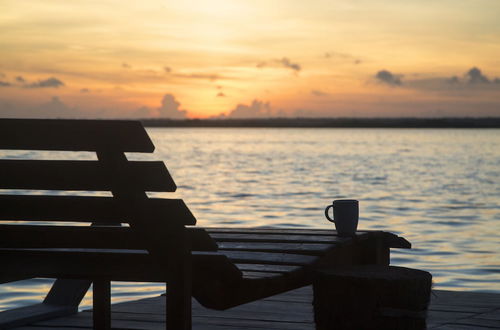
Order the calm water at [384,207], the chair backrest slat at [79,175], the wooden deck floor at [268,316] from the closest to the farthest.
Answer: the chair backrest slat at [79,175], the wooden deck floor at [268,316], the calm water at [384,207]

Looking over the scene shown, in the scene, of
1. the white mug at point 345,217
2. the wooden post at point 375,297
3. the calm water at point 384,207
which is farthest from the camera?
the calm water at point 384,207

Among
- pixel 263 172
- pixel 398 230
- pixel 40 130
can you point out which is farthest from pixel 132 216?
pixel 263 172

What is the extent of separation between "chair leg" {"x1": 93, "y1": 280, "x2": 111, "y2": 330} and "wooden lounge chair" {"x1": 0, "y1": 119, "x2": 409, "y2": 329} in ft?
2.09

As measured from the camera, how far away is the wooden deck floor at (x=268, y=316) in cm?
532

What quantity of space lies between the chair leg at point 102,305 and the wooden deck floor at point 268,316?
860mm

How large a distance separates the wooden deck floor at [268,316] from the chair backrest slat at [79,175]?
213 centimetres

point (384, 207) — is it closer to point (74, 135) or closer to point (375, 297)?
point (375, 297)

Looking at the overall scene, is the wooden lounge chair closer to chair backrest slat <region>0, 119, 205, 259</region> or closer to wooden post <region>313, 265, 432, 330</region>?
chair backrest slat <region>0, 119, 205, 259</region>

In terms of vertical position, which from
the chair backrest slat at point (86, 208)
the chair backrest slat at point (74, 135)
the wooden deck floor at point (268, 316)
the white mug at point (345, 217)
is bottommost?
the wooden deck floor at point (268, 316)

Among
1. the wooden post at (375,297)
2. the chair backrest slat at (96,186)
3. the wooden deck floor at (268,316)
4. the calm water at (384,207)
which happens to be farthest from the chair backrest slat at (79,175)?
the calm water at (384,207)

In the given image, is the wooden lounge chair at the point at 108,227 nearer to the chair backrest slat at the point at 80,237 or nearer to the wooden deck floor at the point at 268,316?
the chair backrest slat at the point at 80,237

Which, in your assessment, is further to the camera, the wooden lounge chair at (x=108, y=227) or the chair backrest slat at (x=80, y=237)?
the chair backrest slat at (x=80, y=237)

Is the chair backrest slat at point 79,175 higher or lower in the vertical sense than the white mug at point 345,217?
higher

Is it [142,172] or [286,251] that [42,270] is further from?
[286,251]
